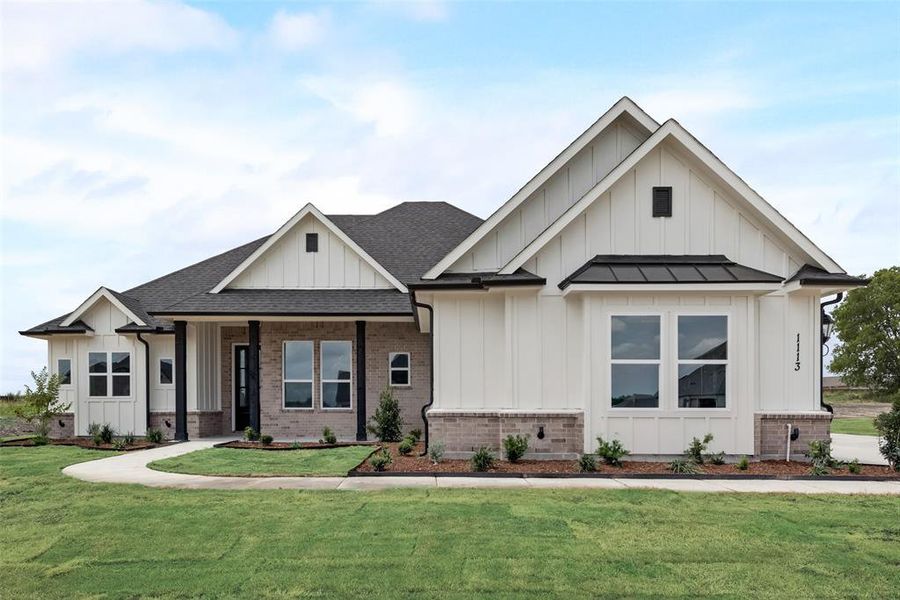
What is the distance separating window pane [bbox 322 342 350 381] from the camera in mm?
18453

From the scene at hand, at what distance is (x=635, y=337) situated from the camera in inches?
471

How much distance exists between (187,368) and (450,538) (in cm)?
1345

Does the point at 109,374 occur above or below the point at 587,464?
above

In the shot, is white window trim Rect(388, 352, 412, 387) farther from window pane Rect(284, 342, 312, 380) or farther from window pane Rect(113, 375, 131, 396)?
window pane Rect(113, 375, 131, 396)

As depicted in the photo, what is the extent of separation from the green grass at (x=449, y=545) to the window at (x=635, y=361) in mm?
2810

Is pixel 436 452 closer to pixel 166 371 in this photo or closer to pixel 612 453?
pixel 612 453

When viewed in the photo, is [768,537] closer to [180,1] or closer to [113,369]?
[180,1]

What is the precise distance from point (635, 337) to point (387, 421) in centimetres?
741

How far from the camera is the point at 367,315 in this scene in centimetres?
1716

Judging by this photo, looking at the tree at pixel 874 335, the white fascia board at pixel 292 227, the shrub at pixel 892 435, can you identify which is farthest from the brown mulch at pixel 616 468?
the tree at pixel 874 335

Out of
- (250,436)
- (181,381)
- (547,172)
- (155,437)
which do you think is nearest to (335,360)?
(250,436)

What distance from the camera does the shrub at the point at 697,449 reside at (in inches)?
457

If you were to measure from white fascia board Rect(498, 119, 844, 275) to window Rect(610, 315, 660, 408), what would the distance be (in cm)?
189

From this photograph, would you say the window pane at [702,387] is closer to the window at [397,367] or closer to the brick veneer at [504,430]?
the brick veneer at [504,430]
